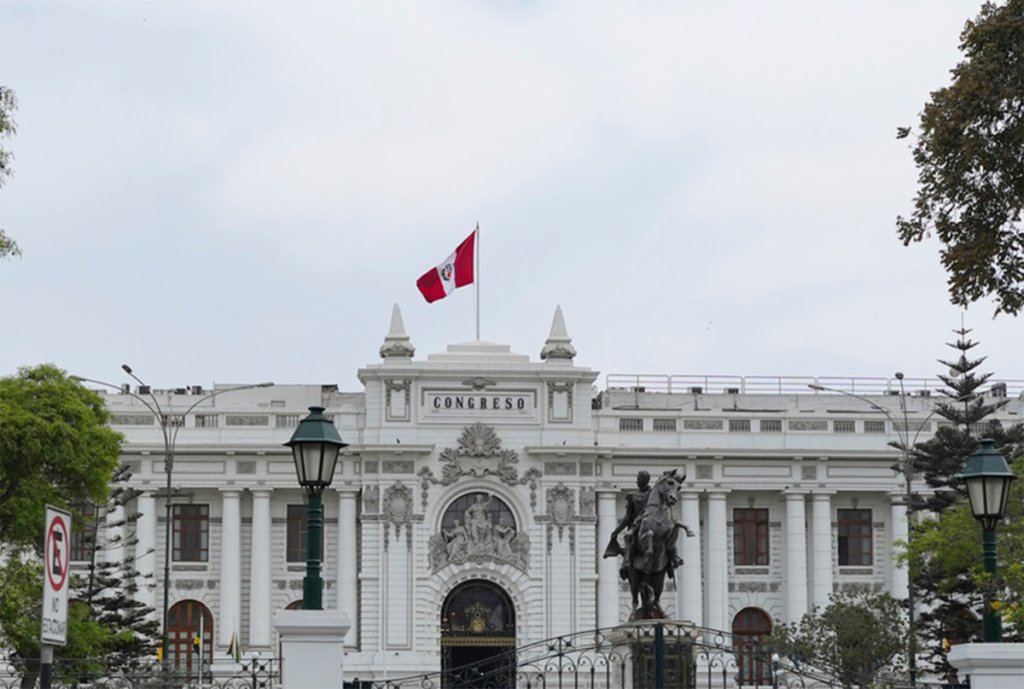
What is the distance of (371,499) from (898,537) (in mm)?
18607

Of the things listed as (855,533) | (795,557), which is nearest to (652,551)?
(795,557)

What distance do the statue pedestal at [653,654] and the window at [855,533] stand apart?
41.3m

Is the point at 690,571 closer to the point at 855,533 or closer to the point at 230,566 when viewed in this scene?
the point at 855,533

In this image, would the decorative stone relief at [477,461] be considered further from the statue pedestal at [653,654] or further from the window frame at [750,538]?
the statue pedestal at [653,654]

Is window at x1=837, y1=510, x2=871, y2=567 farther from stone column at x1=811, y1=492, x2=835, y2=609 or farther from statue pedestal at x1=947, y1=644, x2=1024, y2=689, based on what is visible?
statue pedestal at x1=947, y1=644, x2=1024, y2=689

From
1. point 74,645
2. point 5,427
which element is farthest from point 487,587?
point 5,427

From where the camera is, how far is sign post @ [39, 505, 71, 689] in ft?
50.1

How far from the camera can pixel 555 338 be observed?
215 feet

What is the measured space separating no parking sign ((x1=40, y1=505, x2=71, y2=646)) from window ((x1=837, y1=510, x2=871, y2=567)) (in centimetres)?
5340

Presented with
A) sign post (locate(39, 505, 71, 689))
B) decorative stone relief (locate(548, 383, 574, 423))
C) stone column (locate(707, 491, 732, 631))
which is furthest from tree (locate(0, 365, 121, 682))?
stone column (locate(707, 491, 732, 631))

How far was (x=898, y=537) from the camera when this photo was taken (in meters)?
65.9

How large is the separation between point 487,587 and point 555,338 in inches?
354

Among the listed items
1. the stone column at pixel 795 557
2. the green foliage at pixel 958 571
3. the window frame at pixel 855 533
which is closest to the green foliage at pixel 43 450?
the green foliage at pixel 958 571

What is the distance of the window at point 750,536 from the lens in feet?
218
